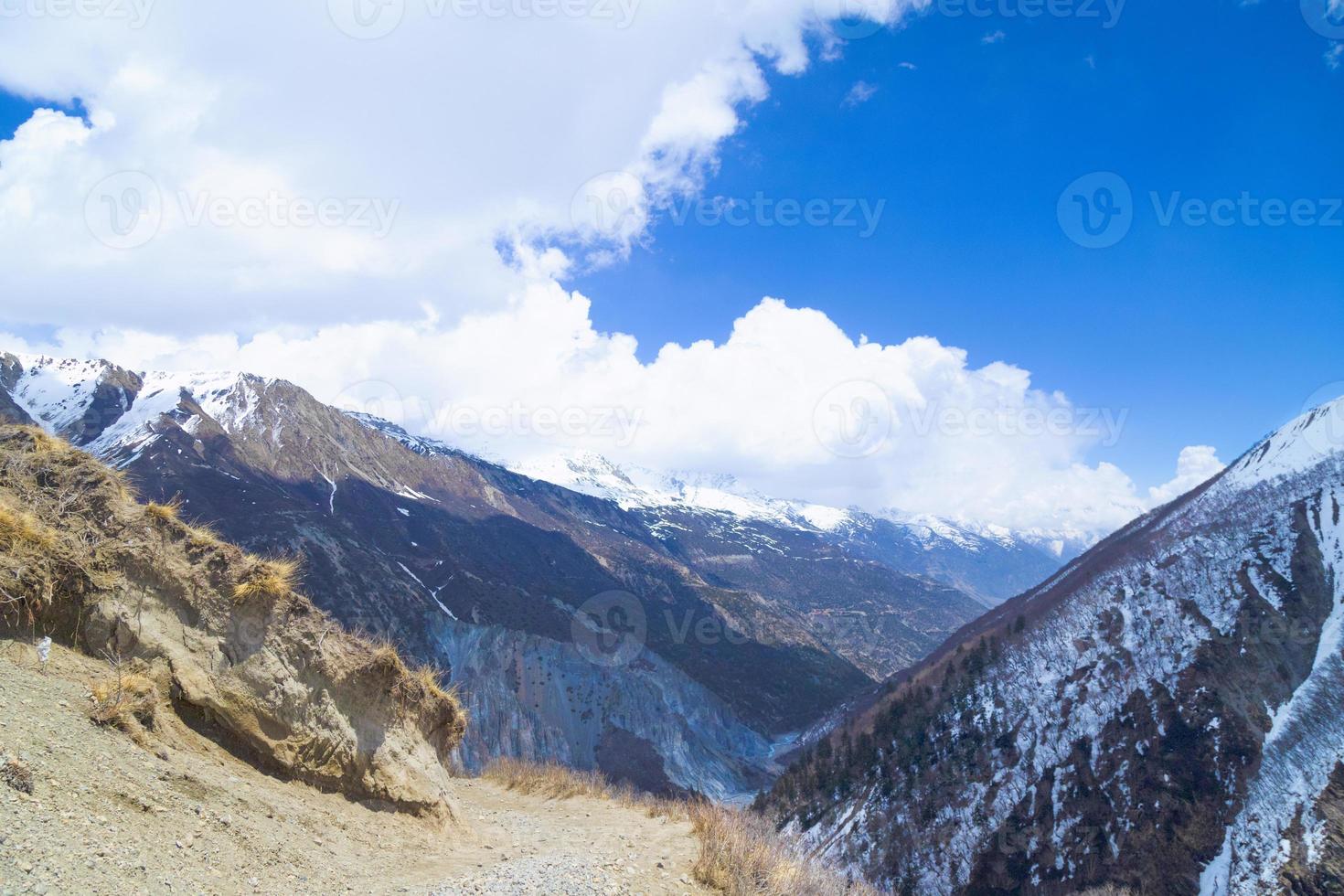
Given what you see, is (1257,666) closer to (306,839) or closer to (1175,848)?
(1175,848)

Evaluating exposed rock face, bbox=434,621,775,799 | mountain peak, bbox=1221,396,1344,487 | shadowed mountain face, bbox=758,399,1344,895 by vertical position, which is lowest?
exposed rock face, bbox=434,621,775,799

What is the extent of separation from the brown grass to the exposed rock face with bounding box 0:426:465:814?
601 centimetres

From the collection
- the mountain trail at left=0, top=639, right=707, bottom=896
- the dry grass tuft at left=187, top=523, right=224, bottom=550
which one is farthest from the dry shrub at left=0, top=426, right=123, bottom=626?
the dry grass tuft at left=187, top=523, right=224, bottom=550

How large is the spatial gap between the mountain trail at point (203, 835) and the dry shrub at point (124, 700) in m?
0.14

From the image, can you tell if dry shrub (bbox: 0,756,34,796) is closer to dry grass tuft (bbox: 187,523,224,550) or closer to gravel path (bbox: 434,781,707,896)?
dry grass tuft (bbox: 187,523,224,550)

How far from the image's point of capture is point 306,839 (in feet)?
31.4

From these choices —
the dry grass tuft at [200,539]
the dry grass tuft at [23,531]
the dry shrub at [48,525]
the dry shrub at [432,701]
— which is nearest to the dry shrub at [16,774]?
the dry shrub at [48,525]

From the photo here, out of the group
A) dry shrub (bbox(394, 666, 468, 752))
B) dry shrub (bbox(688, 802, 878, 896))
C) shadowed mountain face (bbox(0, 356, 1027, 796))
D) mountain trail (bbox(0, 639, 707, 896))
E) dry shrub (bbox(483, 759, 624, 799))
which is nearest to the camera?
mountain trail (bbox(0, 639, 707, 896))

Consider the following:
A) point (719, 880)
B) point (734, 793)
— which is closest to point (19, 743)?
point (719, 880)

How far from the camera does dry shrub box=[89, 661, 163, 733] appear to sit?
27.5 ft

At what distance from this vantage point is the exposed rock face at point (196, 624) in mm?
9352

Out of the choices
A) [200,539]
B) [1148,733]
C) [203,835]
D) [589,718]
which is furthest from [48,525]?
[589,718]

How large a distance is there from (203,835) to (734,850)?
9289mm

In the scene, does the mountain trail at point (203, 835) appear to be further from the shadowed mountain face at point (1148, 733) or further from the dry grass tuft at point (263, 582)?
the shadowed mountain face at point (1148, 733)
